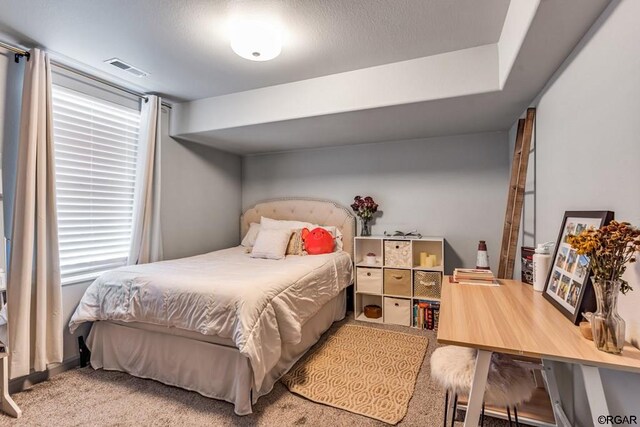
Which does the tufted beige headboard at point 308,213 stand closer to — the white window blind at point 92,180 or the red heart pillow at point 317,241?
the red heart pillow at point 317,241

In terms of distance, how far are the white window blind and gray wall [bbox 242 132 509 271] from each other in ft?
6.17

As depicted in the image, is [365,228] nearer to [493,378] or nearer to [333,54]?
[333,54]

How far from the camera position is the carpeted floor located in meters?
1.72

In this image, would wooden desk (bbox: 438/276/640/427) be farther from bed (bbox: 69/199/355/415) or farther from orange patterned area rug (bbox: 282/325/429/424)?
bed (bbox: 69/199/355/415)

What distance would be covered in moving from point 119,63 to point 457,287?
2852 mm

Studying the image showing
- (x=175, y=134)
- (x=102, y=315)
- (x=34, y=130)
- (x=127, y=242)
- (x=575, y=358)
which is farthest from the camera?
(x=175, y=134)

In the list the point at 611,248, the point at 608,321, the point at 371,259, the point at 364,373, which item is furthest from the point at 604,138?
the point at 371,259

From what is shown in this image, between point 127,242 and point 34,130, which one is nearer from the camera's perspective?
point 34,130

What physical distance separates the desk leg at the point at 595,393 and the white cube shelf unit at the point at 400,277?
2.13 metres

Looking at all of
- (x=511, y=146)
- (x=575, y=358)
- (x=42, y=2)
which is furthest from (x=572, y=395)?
(x=42, y=2)

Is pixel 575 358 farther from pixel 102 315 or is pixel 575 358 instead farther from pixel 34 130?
pixel 34 130

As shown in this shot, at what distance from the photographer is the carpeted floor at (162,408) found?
1.72 metres

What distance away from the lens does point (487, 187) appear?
3189 mm

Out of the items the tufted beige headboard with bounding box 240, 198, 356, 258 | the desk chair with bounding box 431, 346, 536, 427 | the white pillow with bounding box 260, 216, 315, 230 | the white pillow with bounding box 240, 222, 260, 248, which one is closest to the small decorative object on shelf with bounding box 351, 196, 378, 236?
the tufted beige headboard with bounding box 240, 198, 356, 258
